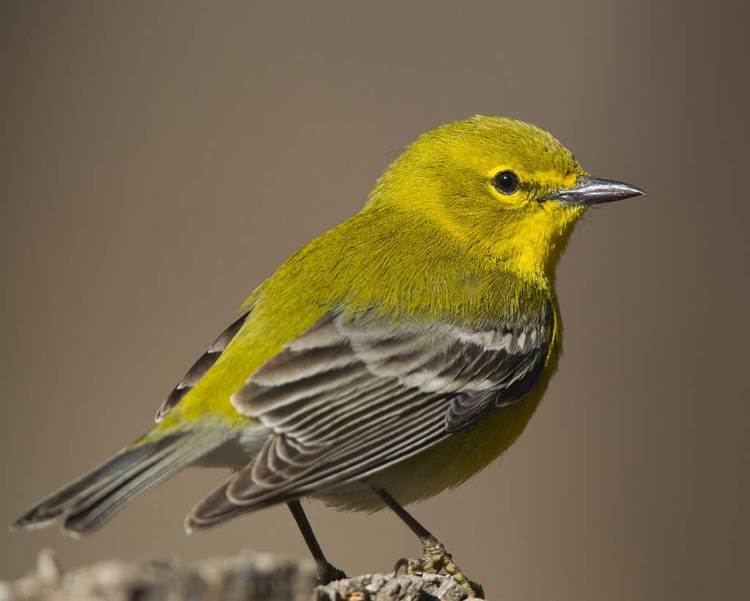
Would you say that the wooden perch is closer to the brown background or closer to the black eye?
the black eye

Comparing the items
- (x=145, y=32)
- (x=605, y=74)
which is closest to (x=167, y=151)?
(x=145, y=32)

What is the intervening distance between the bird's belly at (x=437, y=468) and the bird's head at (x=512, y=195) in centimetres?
70

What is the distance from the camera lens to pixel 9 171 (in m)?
8.59

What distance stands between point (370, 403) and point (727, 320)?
433 centimetres

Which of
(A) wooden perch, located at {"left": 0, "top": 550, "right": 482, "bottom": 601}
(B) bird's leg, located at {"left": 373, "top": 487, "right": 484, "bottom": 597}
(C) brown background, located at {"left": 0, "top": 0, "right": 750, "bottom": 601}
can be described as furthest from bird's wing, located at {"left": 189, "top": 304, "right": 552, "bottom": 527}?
(C) brown background, located at {"left": 0, "top": 0, "right": 750, "bottom": 601}

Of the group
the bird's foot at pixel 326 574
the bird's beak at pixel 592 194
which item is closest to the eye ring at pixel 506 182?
the bird's beak at pixel 592 194

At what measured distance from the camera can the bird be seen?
410cm

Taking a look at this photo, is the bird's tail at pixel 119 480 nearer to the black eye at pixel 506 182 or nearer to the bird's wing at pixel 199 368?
the bird's wing at pixel 199 368

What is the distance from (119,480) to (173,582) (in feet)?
4.68

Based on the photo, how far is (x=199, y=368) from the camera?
4695 millimetres

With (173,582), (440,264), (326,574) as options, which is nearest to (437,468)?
(326,574)

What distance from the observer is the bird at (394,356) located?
4.10 metres

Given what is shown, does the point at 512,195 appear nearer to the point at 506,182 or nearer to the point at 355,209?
the point at 506,182

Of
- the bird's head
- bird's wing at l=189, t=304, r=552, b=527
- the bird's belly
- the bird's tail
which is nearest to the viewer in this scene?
the bird's tail
